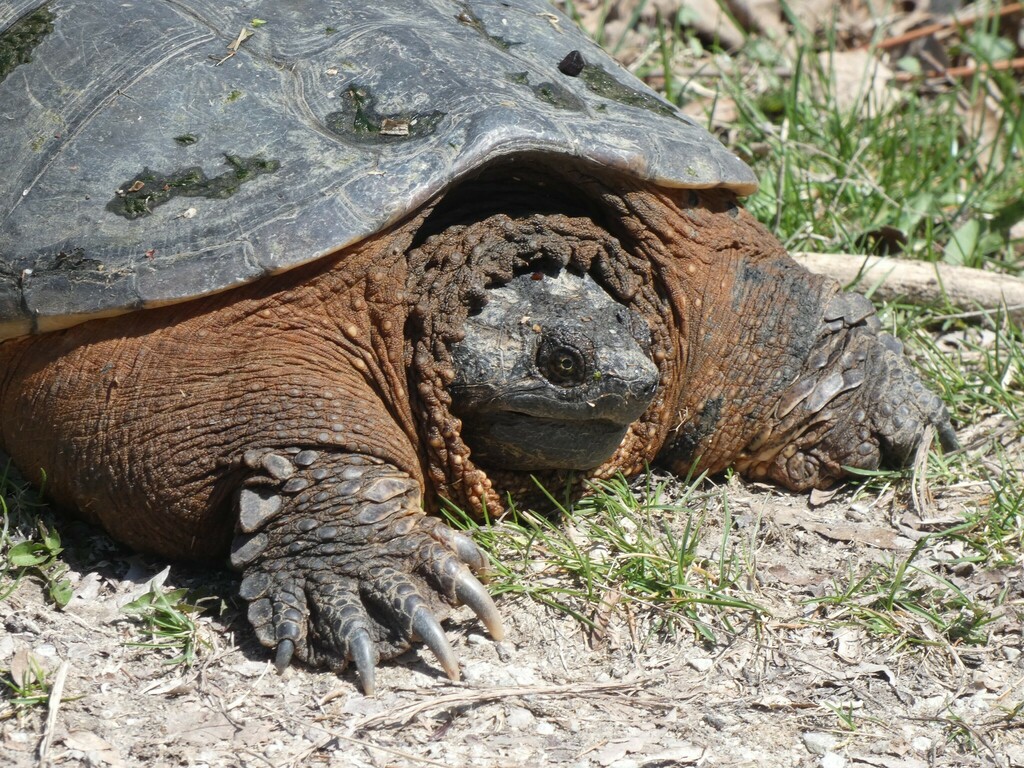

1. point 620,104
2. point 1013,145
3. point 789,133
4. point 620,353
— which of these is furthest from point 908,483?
point 1013,145

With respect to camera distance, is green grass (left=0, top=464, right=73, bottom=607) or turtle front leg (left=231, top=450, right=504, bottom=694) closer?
turtle front leg (left=231, top=450, right=504, bottom=694)

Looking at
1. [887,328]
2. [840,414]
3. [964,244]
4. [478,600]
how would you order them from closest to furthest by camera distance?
1. [478,600]
2. [840,414]
3. [887,328]
4. [964,244]

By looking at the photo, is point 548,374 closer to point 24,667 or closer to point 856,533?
point 856,533

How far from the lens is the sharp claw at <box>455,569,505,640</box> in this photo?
2889 millimetres

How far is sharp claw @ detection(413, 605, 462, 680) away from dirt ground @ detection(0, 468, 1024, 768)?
46 millimetres

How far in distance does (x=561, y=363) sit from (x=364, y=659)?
89 centimetres

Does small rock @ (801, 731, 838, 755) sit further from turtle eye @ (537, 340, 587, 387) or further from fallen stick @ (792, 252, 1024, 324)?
fallen stick @ (792, 252, 1024, 324)

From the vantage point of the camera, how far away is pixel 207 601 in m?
3.06

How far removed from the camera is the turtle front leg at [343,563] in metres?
2.81

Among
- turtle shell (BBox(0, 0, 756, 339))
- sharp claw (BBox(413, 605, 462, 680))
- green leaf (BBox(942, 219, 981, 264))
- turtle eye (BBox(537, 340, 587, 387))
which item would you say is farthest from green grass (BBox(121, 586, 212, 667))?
green leaf (BBox(942, 219, 981, 264))

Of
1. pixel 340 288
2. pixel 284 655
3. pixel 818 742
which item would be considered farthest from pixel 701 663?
pixel 340 288

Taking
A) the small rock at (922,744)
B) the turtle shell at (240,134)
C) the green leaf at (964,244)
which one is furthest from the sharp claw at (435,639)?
the green leaf at (964,244)

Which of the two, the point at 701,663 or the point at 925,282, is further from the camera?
the point at 925,282

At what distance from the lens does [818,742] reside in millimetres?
2676
